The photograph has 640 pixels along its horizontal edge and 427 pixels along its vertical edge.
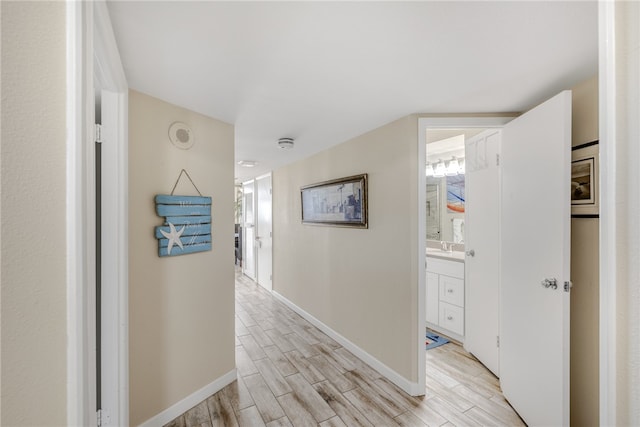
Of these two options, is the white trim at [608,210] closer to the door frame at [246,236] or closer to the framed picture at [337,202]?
the framed picture at [337,202]

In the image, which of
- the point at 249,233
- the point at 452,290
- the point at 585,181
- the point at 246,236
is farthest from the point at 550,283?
the point at 246,236

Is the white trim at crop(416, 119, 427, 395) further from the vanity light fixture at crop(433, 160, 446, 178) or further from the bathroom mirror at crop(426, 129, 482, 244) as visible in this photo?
the vanity light fixture at crop(433, 160, 446, 178)

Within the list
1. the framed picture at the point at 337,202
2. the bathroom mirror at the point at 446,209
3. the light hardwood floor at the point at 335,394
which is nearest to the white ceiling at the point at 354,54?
the framed picture at the point at 337,202

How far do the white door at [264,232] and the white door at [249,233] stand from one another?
251 mm

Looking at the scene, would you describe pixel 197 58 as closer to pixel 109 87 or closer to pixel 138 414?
pixel 109 87

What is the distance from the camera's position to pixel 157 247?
5.76 ft

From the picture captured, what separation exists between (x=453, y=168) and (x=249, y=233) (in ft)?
13.3

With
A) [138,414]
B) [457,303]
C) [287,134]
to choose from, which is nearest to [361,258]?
[457,303]

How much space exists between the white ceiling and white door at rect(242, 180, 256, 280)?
3.56 m

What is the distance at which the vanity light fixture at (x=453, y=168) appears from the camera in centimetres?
346

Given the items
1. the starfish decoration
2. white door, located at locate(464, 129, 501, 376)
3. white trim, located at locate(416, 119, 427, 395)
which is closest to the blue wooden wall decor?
the starfish decoration

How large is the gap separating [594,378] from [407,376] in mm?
1100

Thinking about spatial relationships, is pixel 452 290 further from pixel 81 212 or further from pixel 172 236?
pixel 81 212

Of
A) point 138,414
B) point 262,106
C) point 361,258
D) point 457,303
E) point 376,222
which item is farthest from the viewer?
point 457,303
